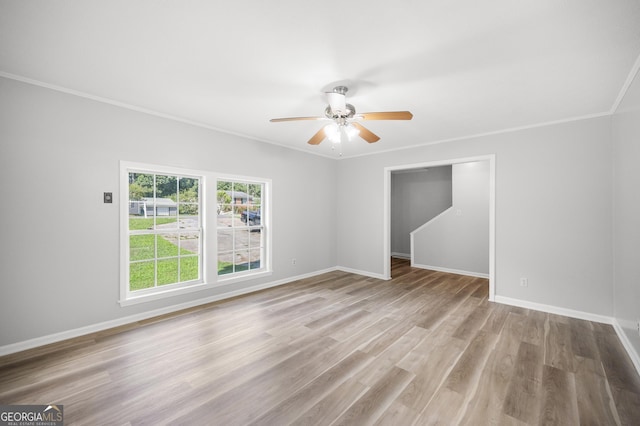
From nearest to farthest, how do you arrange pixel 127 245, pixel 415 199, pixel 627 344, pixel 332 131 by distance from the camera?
pixel 627 344, pixel 332 131, pixel 127 245, pixel 415 199

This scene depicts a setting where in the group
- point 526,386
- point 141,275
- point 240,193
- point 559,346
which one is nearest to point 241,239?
point 240,193

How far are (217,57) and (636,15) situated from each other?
2.91 metres

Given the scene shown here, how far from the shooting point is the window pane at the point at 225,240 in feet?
14.2

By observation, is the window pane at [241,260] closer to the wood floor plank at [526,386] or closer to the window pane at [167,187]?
the window pane at [167,187]

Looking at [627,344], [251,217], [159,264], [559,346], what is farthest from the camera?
[251,217]

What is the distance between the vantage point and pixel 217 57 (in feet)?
7.27

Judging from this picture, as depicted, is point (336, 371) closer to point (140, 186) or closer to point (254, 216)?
point (254, 216)

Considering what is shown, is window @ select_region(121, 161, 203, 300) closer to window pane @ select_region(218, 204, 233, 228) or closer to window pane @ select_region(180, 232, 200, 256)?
window pane @ select_region(180, 232, 200, 256)

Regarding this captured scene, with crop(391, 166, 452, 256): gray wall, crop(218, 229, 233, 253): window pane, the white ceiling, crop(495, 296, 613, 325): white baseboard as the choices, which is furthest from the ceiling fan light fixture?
crop(391, 166, 452, 256): gray wall

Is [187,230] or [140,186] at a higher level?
[140,186]

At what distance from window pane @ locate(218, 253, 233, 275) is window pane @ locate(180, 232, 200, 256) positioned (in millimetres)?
417

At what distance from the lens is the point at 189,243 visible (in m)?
3.99

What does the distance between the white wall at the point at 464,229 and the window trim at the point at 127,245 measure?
5.29m

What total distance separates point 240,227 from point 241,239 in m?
0.22
